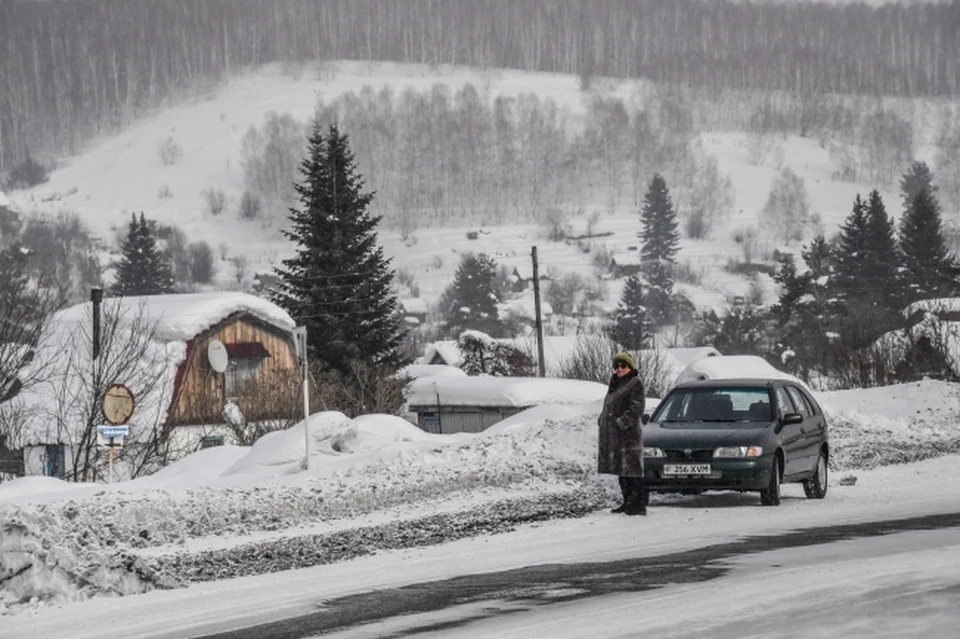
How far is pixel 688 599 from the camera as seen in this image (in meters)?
10.4

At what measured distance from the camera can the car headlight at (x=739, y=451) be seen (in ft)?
59.1

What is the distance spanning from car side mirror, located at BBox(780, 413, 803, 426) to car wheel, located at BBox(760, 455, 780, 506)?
65 centimetres

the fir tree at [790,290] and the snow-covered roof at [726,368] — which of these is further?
the fir tree at [790,290]

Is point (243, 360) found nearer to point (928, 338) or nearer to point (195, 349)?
point (195, 349)

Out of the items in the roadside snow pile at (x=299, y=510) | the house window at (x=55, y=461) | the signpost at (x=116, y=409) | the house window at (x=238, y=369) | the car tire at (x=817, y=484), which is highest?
the house window at (x=238, y=369)

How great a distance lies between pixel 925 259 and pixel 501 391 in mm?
63589

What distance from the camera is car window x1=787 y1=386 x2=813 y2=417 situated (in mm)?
20359

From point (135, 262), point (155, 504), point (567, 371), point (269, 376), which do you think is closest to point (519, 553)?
point (155, 504)

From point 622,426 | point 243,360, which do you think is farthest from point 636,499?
point 243,360

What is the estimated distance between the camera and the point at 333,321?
5803 cm

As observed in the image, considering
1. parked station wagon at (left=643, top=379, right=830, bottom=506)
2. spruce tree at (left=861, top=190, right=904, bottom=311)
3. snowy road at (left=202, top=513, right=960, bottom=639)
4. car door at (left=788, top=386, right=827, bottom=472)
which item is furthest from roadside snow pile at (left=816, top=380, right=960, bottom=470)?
spruce tree at (left=861, top=190, right=904, bottom=311)

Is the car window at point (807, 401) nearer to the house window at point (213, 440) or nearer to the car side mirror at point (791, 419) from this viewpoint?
the car side mirror at point (791, 419)

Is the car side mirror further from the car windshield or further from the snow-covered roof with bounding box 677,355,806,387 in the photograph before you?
the snow-covered roof with bounding box 677,355,806,387

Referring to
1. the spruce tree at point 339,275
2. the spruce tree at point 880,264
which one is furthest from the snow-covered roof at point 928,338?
the spruce tree at point 880,264
